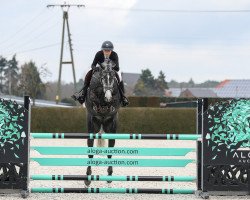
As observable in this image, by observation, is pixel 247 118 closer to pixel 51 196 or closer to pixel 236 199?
pixel 236 199

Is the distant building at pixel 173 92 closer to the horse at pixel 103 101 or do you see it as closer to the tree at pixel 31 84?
the tree at pixel 31 84

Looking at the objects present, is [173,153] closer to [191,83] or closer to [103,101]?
[103,101]

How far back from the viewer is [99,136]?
6906mm

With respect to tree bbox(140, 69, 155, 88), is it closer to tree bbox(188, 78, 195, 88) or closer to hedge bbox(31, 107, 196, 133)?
tree bbox(188, 78, 195, 88)

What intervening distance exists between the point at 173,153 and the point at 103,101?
1807 mm

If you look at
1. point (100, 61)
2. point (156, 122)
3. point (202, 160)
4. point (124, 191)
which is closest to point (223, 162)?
point (202, 160)

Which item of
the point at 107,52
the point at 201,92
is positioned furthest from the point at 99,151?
the point at 201,92

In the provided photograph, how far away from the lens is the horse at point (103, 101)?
306 inches

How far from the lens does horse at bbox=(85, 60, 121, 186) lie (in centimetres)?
778

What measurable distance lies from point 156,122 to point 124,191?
1455 centimetres

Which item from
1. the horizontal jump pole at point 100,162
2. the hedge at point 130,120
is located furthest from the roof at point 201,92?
the horizontal jump pole at point 100,162

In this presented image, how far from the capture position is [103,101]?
823cm

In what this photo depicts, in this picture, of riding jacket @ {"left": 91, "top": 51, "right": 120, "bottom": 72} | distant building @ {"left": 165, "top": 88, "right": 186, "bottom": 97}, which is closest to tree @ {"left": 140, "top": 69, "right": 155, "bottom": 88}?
distant building @ {"left": 165, "top": 88, "right": 186, "bottom": 97}

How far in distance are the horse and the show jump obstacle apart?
1.14 metres
